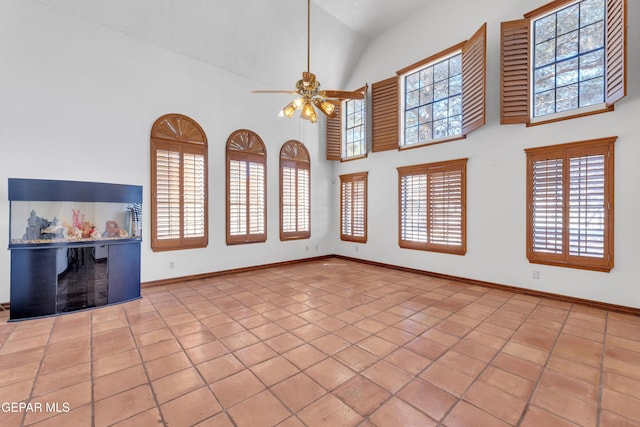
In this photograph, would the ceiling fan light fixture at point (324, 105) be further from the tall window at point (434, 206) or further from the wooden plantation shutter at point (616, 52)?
the wooden plantation shutter at point (616, 52)

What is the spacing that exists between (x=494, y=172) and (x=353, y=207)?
3163 mm

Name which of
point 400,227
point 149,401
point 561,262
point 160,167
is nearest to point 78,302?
point 160,167

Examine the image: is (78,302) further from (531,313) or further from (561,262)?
(561,262)

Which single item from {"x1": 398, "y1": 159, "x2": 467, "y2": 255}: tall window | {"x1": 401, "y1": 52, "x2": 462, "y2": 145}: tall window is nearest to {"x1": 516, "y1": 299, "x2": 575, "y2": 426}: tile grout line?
{"x1": 398, "y1": 159, "x2": 467, "y2": 255}: tall window

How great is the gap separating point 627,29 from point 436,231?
11.7 ft

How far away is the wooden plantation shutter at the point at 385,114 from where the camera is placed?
598 centimetres

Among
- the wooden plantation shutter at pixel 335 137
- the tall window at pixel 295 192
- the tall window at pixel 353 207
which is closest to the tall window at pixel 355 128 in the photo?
the wooden plantation shutter at pixel 335 137

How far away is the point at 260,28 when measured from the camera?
5160 mm

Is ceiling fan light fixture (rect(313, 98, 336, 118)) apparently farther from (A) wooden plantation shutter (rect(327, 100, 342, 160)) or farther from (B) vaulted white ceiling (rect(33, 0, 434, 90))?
(A) wooden plantation shutter (rect(327, 100, 342, 160))

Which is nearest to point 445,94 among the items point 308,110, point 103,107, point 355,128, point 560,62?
point 560,62

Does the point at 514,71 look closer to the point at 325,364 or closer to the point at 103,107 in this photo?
the point at 325,364

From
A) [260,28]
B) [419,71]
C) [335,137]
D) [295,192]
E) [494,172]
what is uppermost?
[260,28]

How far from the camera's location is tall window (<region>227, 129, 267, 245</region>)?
5562 millimetres

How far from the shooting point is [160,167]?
15.5 feet
